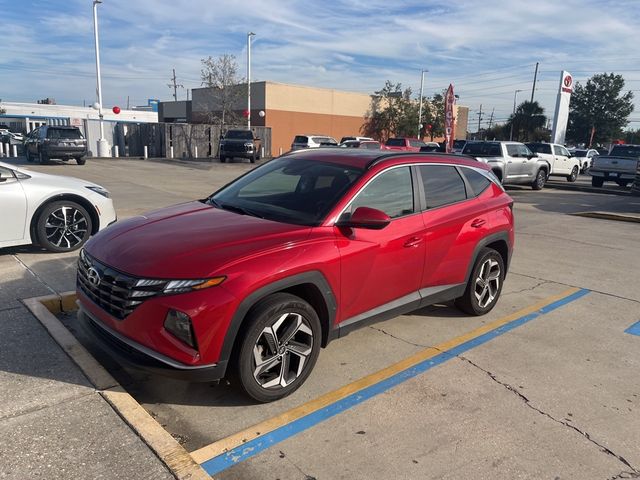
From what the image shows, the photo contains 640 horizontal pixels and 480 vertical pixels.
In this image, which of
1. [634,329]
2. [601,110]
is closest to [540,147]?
[634,329]

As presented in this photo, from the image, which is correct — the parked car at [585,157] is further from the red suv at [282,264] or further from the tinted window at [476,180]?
the red suv at [282,264]

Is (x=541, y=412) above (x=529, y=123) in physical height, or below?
below

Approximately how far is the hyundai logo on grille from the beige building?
3856 cm

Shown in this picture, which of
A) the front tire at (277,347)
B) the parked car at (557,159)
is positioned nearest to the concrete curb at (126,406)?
the front tire at (277,347)

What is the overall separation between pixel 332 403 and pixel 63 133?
23.0 m

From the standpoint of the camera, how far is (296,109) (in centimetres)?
4441

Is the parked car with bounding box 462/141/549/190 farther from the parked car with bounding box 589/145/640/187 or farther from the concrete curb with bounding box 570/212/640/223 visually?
the concrete curb with bounding box 570/212/640/223

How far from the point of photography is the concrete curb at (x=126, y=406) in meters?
2.58

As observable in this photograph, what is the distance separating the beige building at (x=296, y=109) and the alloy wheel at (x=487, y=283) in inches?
1476

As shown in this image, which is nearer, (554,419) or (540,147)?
(554,419)

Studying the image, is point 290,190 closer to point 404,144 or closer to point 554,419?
point 554,419

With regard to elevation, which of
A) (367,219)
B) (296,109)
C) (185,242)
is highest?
(296,109)

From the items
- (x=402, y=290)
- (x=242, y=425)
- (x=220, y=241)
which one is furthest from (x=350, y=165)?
(x=242, y=425)

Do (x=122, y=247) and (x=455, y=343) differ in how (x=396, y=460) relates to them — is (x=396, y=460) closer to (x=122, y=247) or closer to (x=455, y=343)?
(x=455, y=343)
